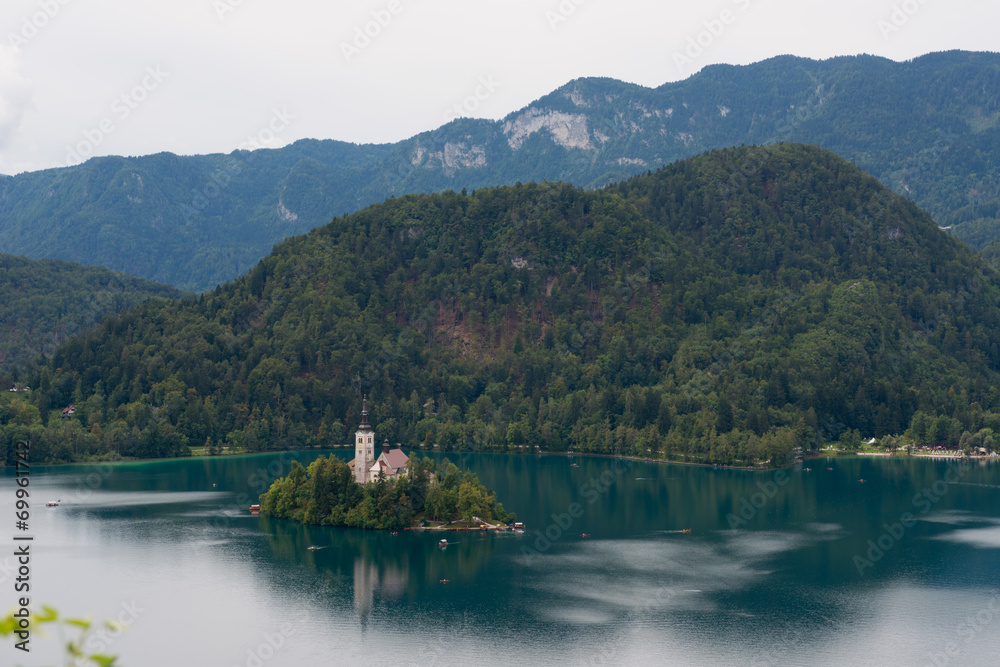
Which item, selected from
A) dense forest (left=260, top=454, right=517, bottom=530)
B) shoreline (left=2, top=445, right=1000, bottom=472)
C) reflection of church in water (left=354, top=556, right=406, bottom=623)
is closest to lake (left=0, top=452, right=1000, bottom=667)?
reflection of church in water (left=354, top=556, right=406, bottom=623)

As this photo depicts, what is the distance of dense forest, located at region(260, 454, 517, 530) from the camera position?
4400 inches

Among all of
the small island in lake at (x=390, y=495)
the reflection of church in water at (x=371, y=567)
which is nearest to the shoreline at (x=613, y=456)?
the reflection of church in water at (x=371, y=567)

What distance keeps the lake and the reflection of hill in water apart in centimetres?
34

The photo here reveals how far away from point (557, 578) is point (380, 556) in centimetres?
1915

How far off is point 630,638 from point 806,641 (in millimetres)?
12691

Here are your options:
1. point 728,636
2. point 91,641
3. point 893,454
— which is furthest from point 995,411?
point 91,641

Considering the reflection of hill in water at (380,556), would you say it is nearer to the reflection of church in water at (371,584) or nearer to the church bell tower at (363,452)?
the reflection of church in water at (371,584)

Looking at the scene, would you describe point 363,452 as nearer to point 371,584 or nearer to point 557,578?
point 371,584

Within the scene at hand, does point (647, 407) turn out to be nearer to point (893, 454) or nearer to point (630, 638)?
point (893, 454)

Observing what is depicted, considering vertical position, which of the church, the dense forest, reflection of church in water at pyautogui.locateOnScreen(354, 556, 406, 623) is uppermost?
the church

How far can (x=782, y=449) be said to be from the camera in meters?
172

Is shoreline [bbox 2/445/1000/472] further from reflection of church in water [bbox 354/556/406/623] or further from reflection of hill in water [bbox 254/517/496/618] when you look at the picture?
reflection of church in water [bbox 354/556/406/623]

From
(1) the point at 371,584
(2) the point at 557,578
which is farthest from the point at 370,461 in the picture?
(2) the point at 557,578

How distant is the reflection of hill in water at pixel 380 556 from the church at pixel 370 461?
7.16 meters
